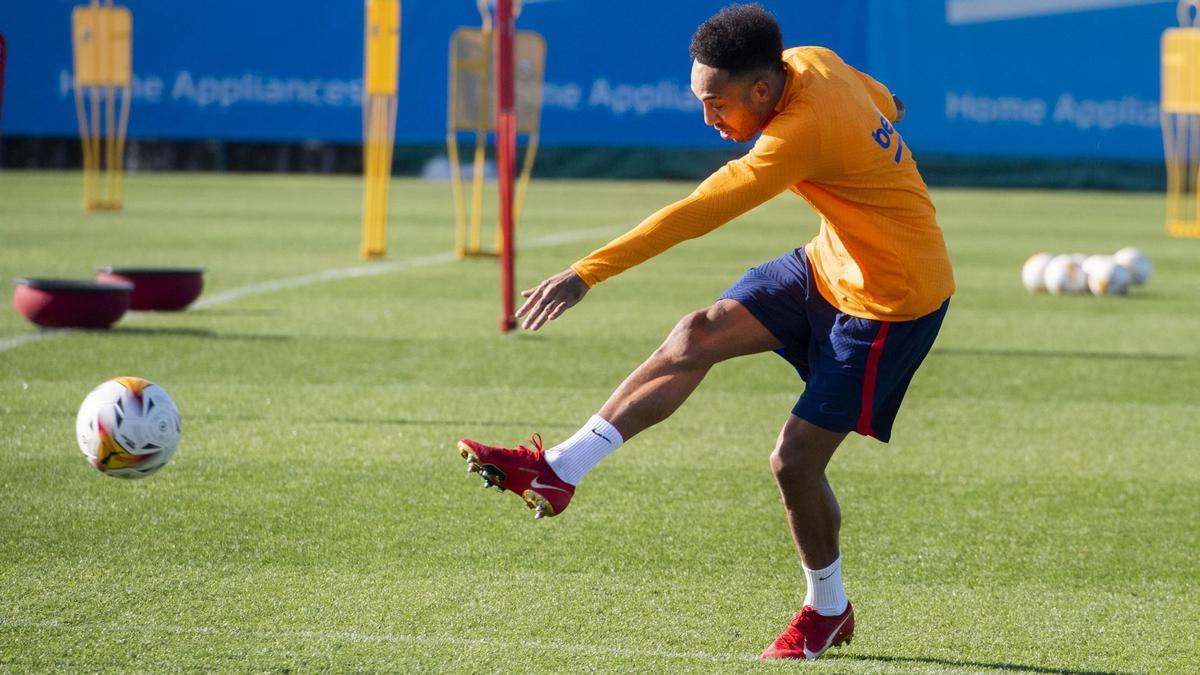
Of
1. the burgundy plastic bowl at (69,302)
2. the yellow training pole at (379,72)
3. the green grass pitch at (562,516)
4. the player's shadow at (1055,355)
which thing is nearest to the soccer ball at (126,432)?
the green grass pitch at (562,516)

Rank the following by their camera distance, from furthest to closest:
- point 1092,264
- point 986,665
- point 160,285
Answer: point 1092,264 → point 160,285 → point 986,665

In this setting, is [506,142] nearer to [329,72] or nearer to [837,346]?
[837,346]

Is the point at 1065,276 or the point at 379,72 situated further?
the point at 379,72

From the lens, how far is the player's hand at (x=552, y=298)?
4.10 m

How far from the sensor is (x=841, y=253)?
4609 millimetres

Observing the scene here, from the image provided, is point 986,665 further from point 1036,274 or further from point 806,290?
point 1036,274

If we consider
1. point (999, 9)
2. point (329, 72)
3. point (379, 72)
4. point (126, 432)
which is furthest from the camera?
point (329, 72)

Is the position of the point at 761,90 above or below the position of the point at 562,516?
above

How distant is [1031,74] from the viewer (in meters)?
29.0

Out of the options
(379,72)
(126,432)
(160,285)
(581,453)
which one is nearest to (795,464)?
(581,453)

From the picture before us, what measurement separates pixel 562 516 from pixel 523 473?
167cm

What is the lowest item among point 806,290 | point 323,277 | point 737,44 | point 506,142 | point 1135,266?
point 323,277

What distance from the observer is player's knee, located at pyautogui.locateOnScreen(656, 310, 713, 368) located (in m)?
4.57

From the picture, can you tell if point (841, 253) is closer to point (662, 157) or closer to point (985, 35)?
point (985, 35)
